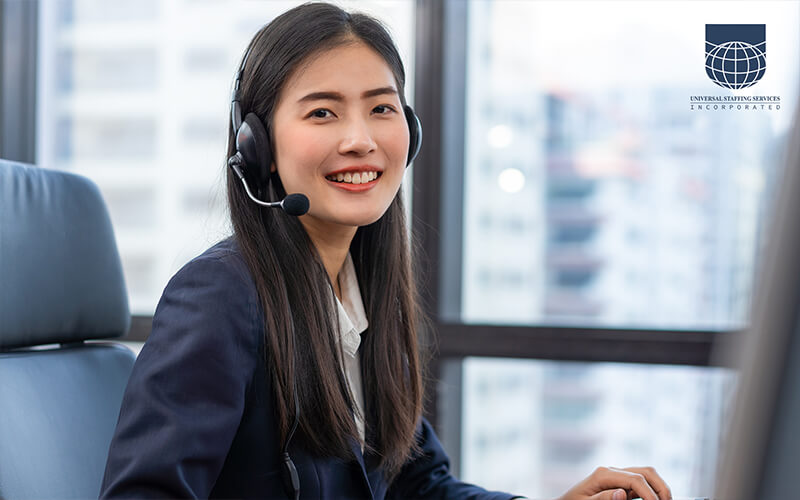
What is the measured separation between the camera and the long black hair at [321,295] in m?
0.93

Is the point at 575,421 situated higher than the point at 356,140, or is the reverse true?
the point at 356,140

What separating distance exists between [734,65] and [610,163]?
1.20 feet

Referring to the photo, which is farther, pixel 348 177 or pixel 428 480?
pixel 428 480

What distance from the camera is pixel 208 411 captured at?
79 centimetres

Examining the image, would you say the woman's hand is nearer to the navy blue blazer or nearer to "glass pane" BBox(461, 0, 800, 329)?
the navy blue blazer

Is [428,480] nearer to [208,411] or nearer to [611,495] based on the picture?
[611,495]

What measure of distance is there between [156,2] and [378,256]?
4.50 ft

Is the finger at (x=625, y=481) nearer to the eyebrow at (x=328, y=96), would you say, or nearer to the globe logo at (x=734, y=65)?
the eyebrow at (x=328, y=96)

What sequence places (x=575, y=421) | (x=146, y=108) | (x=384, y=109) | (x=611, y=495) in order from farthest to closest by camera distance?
(x=146, y=108)
(x=575, y=421)
(x=384, y=109)
(x=611, y=495)

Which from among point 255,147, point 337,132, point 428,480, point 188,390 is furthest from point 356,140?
point 428,480

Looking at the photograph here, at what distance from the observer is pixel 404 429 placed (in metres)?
1.10

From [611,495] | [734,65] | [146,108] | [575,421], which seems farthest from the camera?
[146,108]

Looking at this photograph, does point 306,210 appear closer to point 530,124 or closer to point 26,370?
point 26,370

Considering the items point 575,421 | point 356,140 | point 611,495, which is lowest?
point 575,421
